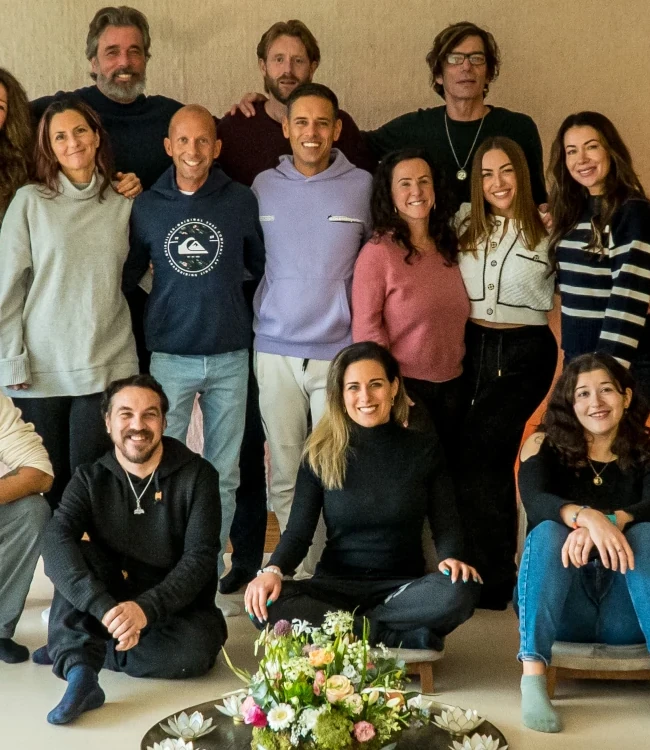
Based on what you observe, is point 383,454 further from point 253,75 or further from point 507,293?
point 253,75

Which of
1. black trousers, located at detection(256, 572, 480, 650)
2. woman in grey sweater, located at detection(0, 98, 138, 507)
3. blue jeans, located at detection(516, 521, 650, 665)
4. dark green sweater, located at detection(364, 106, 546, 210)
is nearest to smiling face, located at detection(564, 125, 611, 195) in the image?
dark green sweater, located at detection(364, 106, 546, 210)

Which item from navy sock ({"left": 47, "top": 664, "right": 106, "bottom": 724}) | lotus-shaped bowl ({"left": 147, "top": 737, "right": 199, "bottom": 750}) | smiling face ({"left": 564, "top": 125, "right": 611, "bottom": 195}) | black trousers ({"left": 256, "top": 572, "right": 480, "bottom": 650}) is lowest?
navy sock ({"left": 47, "top": 664, "right": 106, "bottom": 724})

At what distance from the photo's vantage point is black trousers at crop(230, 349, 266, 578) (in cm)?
403

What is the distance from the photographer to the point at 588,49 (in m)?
4.64

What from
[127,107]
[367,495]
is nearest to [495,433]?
[367,495]

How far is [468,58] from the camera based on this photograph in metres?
3.84

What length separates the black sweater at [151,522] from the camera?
3.19 metres

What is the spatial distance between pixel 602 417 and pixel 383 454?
0.65 metres

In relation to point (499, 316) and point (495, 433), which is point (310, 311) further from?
point (495, 433)

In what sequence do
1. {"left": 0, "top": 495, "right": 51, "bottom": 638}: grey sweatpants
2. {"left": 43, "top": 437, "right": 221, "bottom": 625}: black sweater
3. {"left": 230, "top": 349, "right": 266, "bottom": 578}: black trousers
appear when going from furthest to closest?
{"left": 230, "top": 349, "right": 266, "bottom": 578}: black trousers, {"left": 0, "top": 495, "right": 51, "bottom": 638}: grey sweatpants, {"left": 43, "top": 437, "right": 221, "bottom": 625}: black sweater

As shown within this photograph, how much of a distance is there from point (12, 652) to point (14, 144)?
1.63 m

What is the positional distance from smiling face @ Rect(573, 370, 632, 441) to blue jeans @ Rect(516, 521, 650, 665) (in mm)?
313

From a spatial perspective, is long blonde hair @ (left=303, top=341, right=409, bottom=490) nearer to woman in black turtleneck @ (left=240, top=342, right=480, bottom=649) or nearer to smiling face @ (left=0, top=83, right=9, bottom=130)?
woman in black turtleneck @ (left=240, top=342, right=480, bottom=649)

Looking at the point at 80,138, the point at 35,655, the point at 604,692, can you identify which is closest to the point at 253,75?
the point at 80,138
